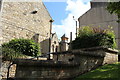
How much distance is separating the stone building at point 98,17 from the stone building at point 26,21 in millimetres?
6136

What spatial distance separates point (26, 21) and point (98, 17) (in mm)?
11503

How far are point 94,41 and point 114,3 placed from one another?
2.69 metres

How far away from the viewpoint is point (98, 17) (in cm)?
2192

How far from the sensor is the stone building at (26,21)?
16745 millimetres

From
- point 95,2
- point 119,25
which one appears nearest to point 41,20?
point 95,2

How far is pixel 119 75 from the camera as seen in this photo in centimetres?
486

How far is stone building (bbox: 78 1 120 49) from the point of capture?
20.9 m

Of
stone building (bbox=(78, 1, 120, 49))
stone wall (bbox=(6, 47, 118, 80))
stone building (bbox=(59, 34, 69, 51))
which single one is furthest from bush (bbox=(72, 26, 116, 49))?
stone building (bbox=(59, 34, 69, 51))

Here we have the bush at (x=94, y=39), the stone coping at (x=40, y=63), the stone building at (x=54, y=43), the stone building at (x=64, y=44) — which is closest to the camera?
the stone coping at (x=40, y=63)

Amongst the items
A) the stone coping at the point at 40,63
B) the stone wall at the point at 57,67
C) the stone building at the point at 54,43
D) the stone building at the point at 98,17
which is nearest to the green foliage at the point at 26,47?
the stone wall at the point at 57,67

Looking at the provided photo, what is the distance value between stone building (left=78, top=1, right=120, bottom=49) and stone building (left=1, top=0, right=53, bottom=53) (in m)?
6.14

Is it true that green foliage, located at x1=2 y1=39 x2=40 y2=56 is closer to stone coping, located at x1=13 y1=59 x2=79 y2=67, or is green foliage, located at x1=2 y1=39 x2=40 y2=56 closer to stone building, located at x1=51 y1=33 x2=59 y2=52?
stone coping, located at x1=13 y1=59 x2=79 y2=67

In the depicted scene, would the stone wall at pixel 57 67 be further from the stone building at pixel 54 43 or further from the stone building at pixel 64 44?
the stone building at pixel 64 44

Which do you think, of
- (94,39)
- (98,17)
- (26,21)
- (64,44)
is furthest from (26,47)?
(98,17)
